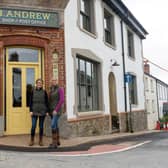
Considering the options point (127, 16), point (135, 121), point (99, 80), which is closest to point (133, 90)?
point (135, 121)

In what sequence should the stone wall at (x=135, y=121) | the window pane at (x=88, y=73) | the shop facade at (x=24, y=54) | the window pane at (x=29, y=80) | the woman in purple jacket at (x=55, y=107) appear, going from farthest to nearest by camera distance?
the stone wall at (x=135, y=121), the window pane at (x=88, y=73), the window pane at (x=29, y=80), the shop facade at (x=24, y=54), the woman in purple jacket at (x=55, y=107)

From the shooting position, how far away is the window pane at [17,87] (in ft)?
36.9

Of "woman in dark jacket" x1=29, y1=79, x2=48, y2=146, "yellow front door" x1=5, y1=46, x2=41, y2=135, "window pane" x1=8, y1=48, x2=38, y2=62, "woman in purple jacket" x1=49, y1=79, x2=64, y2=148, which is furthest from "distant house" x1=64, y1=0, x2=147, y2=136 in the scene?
"woman in dark jacket" x1=29, y1=79, x2=48, y2=146

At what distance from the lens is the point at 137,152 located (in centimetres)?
880

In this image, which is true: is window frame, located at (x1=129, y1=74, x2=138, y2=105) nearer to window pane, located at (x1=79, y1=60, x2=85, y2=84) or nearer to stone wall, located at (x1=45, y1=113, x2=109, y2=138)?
stone wall, located at (x1=45, y1=113, x2=109, y2=138)

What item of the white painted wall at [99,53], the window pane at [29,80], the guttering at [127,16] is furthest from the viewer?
the guttering at [127,16]

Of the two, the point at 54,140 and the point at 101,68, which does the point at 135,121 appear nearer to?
the point at 101,68

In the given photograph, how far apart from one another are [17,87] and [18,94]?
246mm

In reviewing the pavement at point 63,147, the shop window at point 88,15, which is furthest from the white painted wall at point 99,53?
the pavement at point 63,147

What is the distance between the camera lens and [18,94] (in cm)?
1131

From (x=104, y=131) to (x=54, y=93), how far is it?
19.8 feet

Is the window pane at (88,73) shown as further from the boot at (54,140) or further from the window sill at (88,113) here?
Answer: the boot at (54,140)

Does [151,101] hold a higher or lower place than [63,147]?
higher

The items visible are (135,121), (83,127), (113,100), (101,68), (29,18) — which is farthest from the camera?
(135,121)
